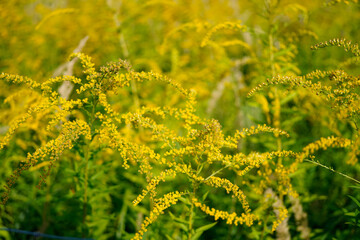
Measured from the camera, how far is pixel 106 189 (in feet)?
7.13

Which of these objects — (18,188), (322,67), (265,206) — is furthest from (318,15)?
(18,188)

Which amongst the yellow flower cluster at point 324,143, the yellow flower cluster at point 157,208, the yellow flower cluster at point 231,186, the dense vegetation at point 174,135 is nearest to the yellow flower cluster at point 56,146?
the dense vegetation at point 174,135

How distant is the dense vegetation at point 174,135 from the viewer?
5.54 ft

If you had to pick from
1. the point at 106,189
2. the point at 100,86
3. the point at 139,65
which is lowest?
the point at 106,189

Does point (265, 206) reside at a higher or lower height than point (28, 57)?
lower

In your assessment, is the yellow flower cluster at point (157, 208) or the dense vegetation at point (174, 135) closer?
the yellow flower cluster at point (157, 208)

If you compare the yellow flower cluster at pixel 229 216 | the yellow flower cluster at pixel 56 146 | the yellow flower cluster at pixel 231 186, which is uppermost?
the yellow flower cluster at pixel 56 146

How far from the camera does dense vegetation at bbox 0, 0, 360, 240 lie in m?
1.69

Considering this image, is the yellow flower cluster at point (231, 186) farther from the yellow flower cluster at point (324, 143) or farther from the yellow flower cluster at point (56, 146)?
the yellow flower cluster at point (56, 146)

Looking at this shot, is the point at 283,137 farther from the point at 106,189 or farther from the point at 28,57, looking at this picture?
the point at 28,57

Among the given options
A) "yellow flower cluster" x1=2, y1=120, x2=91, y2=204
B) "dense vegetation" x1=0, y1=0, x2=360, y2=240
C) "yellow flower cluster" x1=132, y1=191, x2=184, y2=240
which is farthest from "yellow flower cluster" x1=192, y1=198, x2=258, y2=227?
"yellow flower cluster" x1=2, y1=120, x2=91, y2=204

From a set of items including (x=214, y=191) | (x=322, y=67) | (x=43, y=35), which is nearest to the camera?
(x=214, y=191)

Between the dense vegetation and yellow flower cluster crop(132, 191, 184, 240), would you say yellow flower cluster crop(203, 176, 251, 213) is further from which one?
yellow flower cluster crop(132, 191, 184, 240)

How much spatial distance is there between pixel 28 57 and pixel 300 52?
13.6 ft
